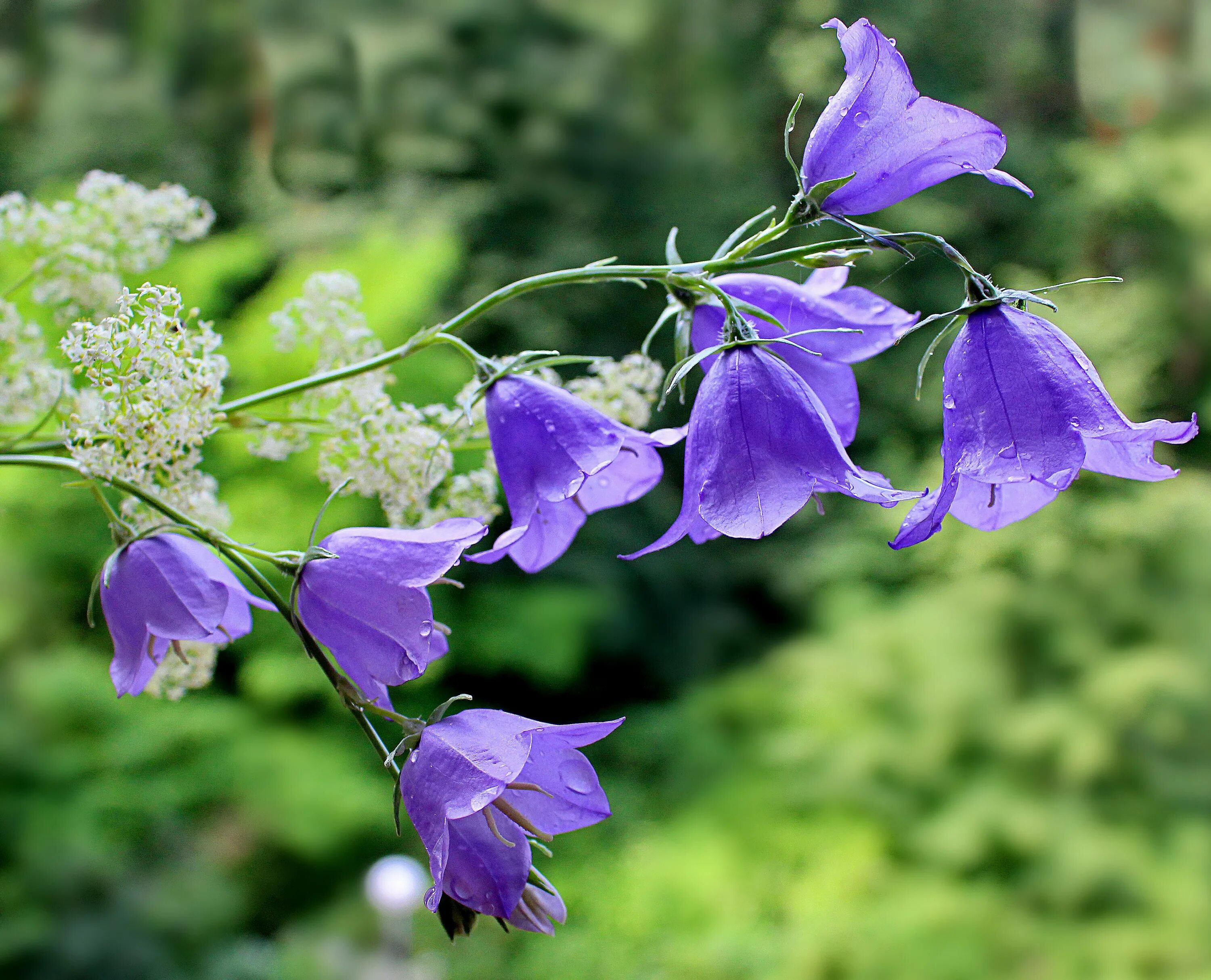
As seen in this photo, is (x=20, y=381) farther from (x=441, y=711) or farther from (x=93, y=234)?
(x=441, y=711)

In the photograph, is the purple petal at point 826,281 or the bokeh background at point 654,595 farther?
the bokeh background at point 654,595

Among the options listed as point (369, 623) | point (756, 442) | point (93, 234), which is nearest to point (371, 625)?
point (369, 623)

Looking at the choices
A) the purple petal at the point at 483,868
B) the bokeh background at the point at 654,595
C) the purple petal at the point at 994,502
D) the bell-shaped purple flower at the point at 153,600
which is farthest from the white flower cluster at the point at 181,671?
the bokeh background at the point at 654,595

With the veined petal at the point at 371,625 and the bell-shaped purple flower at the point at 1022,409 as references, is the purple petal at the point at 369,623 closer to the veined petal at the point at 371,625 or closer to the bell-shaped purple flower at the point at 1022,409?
the veined petal at the point at 371,625

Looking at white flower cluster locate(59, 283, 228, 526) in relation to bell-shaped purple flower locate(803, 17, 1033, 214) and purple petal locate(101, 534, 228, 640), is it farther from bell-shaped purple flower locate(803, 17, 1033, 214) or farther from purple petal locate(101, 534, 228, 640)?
bell-shaped purple flower locate(803, 17, 1033, 214)

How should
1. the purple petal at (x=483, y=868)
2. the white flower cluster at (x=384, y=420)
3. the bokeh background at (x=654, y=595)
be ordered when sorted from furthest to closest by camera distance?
the bokeh background at (x=654, y=595), the white flower cluster at (x=384, y=420), the purple petal at (x=483, y=868)

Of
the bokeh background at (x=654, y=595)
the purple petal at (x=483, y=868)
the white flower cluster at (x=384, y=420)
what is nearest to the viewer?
the purple petal at (x=483, y=868)

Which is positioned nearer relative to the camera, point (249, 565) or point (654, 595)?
point (249, 565)
